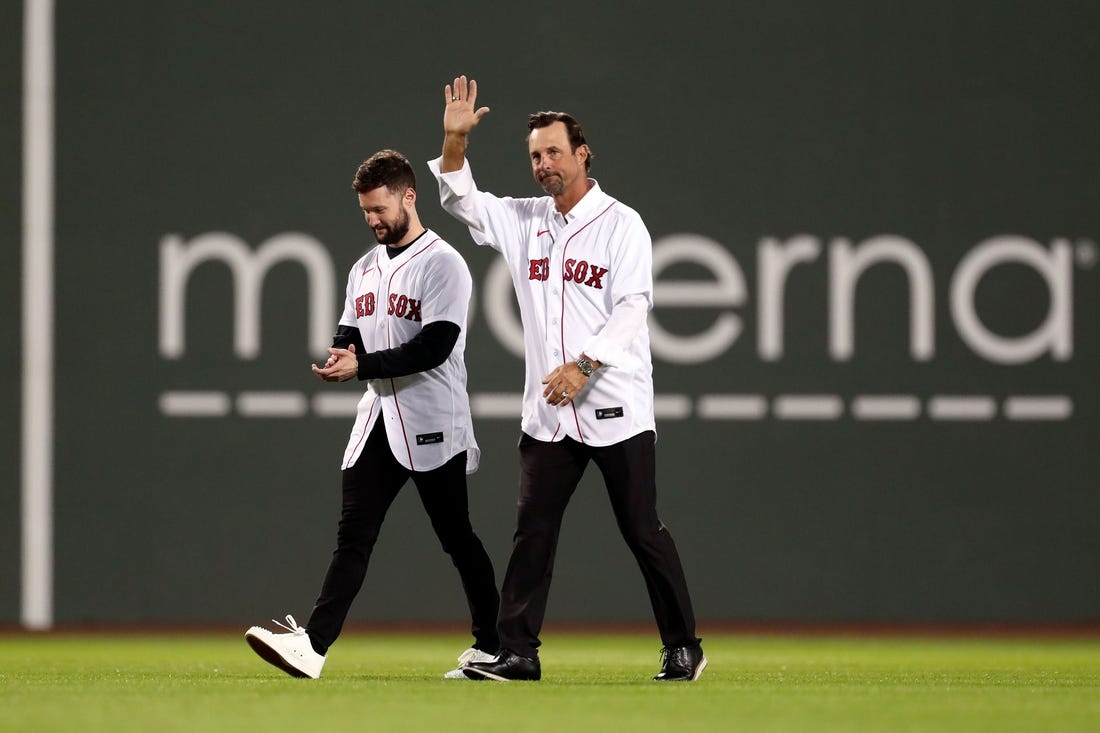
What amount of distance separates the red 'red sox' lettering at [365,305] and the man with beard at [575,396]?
19.5 inches

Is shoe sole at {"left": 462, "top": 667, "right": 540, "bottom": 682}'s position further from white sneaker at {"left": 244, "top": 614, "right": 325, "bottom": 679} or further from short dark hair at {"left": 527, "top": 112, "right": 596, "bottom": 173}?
short dark hair at {"left": 527, "top": 112, "right": 596, "bottom": 173}

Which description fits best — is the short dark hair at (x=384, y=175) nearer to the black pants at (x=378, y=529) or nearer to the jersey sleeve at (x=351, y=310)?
the jersey sleeve at (x=351, y=310)

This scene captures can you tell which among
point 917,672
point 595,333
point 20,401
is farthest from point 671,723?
point 20,401

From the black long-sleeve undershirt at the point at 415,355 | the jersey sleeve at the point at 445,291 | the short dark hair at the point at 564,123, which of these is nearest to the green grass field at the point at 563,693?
the black long-sleeve undershirt at the point at 415,355

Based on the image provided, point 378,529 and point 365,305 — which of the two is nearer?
point 378,529

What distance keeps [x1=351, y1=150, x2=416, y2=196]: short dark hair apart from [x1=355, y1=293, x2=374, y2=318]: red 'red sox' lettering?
15.3 inches

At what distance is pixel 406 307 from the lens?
547cm

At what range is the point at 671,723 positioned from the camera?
12.8 feet

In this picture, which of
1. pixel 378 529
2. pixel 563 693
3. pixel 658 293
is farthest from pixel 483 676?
pixel 658 293

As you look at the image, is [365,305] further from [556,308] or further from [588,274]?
[588,274]

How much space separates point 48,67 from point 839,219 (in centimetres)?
474

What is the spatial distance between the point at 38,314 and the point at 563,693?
17.7ft

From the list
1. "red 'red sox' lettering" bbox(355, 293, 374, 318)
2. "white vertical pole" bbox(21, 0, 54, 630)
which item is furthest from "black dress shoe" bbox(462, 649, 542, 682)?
"white vertical pole" bbox(21, 0, 54, 630)

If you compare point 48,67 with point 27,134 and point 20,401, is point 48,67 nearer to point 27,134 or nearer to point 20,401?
point 27,134
